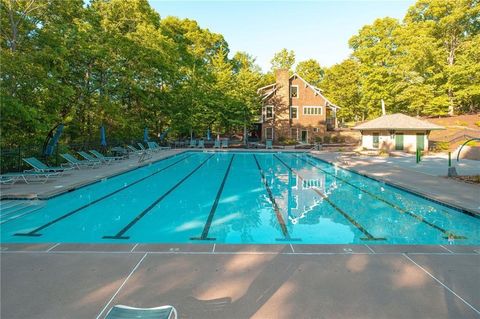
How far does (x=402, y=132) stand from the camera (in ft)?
104

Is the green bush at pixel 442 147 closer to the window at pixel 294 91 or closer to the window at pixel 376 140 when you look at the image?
the window at pixel 376 140

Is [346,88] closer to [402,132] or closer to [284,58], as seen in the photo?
[284,58]

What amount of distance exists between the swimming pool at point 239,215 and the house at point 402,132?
18275 mm

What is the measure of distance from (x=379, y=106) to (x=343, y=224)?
4590 cm

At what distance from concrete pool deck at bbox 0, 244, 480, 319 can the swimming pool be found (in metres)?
1.38

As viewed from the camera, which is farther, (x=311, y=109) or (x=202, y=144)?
(x=311, y=109)

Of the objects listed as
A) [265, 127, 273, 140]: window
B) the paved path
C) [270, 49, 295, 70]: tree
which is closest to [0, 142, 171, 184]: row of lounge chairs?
the paved path

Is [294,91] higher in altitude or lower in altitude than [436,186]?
higher

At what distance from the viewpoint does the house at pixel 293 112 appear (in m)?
42.2

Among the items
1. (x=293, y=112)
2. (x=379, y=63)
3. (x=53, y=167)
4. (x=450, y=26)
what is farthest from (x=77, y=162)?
(x=450, y=26)

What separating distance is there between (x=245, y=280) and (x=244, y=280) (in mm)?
15

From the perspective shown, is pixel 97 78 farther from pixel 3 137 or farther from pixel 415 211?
pixel 415 211

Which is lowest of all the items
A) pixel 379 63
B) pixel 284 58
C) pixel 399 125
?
pixel 399 125

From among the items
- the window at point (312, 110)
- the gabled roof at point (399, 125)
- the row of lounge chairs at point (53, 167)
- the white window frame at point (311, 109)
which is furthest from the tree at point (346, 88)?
the row of lounge chairs at point (53, 167)
